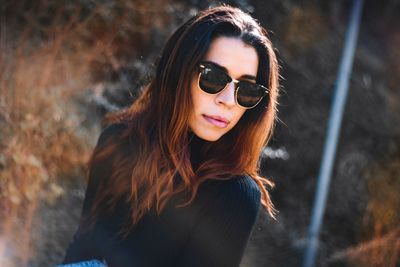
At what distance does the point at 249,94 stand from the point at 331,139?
3.02 m

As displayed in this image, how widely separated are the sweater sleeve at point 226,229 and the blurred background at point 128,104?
1038 mm

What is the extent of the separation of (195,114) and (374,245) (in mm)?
2494

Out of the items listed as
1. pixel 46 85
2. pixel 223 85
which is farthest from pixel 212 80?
pixel 46 85

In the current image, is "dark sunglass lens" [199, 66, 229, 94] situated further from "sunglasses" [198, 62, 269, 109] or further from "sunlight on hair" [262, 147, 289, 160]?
"sunlight on hair" [262, 147, 289, 160]

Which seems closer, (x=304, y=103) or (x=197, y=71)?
(x=197, y=71)

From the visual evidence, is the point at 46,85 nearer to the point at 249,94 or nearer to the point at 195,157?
the point at 195,157

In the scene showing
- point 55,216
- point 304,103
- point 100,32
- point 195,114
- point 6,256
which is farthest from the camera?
point 304,103

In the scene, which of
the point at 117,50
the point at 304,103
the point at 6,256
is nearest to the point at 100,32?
the point at 117,50

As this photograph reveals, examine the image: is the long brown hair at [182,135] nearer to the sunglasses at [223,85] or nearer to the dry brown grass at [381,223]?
the sunglasses at [223,85]

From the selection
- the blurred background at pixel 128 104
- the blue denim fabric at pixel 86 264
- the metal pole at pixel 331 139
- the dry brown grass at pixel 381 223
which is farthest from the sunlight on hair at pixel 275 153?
the blue denim fabric at pixel 86 264

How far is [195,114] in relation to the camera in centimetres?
152

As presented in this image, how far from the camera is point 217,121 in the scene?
1.48m

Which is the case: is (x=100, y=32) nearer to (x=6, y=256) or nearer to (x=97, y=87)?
(x=97, y=87)

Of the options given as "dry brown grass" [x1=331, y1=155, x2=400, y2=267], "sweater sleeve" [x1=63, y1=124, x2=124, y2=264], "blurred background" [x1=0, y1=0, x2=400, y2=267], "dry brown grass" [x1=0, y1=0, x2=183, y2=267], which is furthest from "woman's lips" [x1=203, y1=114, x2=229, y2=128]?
"dry brown grass" [x1=331, y1=155, x2=400, y2=267]
